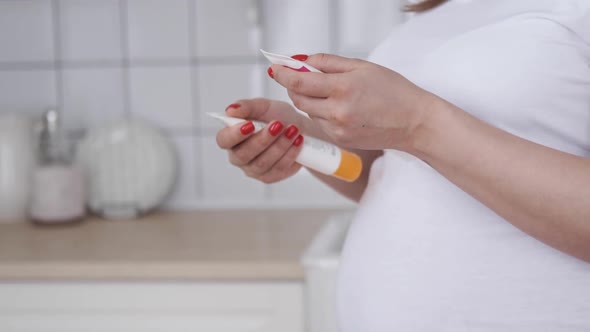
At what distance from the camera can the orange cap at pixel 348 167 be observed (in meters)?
0.74

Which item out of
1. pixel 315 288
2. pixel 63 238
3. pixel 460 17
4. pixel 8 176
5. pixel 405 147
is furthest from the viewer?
pixel 8 176

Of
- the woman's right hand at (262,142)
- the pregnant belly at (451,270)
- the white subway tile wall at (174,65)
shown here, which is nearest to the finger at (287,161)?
the woman's right hand at (262,142)

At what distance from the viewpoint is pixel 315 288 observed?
1065 millimetres

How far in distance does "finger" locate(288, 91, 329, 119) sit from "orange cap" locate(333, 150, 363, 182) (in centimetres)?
18

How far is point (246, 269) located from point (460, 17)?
0.52 metres

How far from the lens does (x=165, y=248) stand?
1.17 m

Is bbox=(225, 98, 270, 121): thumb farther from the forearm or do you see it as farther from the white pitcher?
the white pitcher

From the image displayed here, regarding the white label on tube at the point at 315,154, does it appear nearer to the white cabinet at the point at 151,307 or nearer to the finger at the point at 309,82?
the finger at the point at 309,82

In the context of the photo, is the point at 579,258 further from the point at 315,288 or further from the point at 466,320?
the point at 315,288

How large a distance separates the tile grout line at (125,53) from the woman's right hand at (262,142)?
813mm

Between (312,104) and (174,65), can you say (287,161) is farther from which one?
(174,65)

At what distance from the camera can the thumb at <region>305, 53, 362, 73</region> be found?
0.57 metres

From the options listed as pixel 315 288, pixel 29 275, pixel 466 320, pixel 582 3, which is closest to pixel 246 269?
pixel 315 288

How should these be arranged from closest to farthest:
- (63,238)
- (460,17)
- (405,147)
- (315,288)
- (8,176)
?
(405,147) < (460,17) < (315,288) < (63,238) < (8,176)
